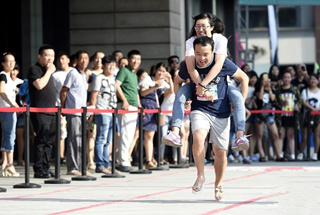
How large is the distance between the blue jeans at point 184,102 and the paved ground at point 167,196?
902 millimetres

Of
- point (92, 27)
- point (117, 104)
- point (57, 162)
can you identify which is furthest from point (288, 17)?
point (57, 162)

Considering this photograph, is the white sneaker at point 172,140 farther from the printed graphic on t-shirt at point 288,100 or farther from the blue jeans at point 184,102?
the printed graphic on t-shirt at point 288,100

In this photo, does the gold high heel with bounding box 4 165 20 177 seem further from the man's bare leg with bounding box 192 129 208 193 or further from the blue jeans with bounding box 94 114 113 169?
the man's bare leg with bounding box 192 129 208 193

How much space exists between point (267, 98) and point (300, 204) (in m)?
10.5

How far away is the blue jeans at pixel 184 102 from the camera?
429 inches

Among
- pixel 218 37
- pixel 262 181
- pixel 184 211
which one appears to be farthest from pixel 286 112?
pixel 184 211

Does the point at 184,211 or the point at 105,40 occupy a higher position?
the point at 105,40

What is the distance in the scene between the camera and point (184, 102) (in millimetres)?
10938

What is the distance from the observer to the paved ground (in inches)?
399

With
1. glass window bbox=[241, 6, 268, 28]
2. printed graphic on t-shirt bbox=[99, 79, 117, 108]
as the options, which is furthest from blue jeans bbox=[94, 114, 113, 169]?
glass window bbox=[241, 6, 268, 28]

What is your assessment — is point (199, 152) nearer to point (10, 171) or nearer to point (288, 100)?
point (10, 171)

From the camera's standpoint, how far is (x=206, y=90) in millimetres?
10750

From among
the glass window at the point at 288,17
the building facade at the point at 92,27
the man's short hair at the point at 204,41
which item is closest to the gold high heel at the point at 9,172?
the man's short hair at the point at 204,41

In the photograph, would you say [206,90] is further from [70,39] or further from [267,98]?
[70,39]
